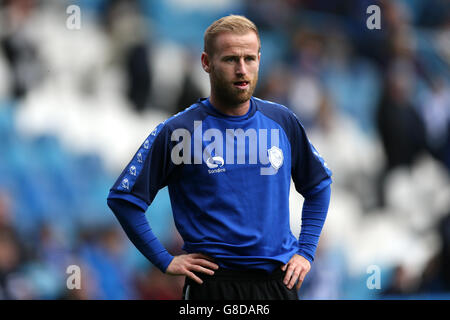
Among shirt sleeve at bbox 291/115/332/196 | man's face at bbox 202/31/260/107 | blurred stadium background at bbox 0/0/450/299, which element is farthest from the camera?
blurred stadium background at bbox 0/0/450/299

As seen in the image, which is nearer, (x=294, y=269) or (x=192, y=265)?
(x=192, y=265)

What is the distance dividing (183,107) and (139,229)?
334 centimetres

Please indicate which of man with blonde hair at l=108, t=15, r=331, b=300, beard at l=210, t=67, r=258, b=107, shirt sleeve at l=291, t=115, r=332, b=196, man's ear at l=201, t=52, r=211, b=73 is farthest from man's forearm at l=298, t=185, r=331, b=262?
man's ear at l=201, t=52, r=211, b=73

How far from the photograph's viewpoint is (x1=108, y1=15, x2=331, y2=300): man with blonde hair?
2.84m

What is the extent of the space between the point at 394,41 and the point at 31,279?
4.09m

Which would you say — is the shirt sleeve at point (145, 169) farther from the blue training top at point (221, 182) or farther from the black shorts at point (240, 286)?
the black shorts at point (240, 286)

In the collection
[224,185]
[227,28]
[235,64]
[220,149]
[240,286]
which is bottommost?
[240,286]

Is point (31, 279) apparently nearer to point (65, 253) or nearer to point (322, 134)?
point (65, 253)

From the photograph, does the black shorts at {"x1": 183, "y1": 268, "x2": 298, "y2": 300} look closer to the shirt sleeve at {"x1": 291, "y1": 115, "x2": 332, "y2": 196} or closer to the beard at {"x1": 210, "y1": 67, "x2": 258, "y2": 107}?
the shirt sleeve at {"x1": 291, "y1": 115, "x2": 332, "y2": 196}

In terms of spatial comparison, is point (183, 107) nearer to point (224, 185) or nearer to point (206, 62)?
point (206, 62)

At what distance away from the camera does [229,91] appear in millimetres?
2863

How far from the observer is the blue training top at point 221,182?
2.84 metres

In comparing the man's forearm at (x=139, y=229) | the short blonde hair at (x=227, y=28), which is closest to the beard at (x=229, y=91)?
the short blonde hair at (x=227, y=28)

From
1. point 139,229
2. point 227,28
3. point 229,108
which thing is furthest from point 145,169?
point 227,28
